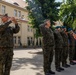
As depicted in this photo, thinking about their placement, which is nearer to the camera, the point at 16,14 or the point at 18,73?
the point at 18,73

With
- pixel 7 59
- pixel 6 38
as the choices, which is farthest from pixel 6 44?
pixel 7 59

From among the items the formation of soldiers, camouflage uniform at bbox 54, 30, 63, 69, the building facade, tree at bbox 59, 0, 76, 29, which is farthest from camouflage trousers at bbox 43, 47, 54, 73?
the building facade

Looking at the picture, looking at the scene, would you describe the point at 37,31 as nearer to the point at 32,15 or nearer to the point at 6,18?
the point at 32,15

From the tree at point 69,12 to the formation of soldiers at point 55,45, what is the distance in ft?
35.5

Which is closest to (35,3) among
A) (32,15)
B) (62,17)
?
(32,15)

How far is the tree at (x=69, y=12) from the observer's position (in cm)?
2016

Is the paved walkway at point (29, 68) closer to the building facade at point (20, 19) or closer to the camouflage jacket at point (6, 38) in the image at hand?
the camouflage jacket at point (6, 38)

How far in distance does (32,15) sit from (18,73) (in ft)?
39.4

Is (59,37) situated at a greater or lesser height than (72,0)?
lesser

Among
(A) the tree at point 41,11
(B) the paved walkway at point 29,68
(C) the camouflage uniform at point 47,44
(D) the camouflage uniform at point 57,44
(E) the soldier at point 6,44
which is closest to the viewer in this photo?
(E) the soldier at point 6,44

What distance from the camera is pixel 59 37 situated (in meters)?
7.74

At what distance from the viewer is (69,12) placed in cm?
2078

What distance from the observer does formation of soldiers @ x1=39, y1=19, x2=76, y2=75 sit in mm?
6848

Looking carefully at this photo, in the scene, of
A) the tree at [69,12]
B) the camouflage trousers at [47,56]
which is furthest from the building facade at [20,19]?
the camouflage trousers at [47,56]
